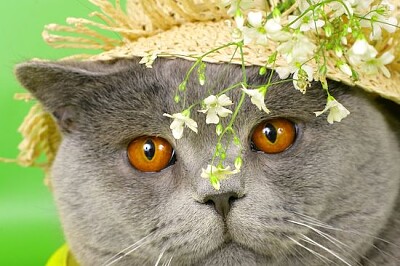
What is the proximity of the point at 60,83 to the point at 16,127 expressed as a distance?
84cm

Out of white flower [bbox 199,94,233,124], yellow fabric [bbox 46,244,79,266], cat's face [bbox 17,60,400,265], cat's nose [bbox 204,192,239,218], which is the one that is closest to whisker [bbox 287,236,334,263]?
cat's face [bbox 17,60,400,265]

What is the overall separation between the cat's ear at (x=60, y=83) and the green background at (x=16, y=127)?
0.71 metres

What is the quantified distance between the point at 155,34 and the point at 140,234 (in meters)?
0.34

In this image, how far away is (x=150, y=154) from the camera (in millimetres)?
1101

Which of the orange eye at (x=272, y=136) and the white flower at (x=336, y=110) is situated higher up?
the white flower at (x=336, y=110)

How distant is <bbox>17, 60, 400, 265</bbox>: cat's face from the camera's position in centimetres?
101

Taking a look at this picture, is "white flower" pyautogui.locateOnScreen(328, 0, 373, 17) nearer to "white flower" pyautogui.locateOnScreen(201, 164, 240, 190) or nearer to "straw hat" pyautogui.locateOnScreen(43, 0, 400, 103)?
"straw hat" pyautogui.locateOnScreen(43, 0, 400, 103)

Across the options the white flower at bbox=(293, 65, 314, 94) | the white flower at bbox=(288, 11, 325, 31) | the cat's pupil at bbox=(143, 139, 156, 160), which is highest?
the white flower at bbox=(288, 11, 325, 31)

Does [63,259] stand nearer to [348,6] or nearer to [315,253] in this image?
[315,253]

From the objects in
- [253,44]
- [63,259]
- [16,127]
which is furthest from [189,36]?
[16,127]

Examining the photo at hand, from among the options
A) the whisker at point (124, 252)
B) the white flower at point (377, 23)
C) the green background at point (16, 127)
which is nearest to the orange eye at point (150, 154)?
the whisker at point (124, 252)

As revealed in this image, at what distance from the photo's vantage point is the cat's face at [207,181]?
3.32 ft

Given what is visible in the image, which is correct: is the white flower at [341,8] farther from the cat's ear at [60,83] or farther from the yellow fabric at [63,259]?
the yellow fabric at [63,259]

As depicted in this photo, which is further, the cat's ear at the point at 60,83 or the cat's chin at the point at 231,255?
the cat's ear at the point at 60,83
